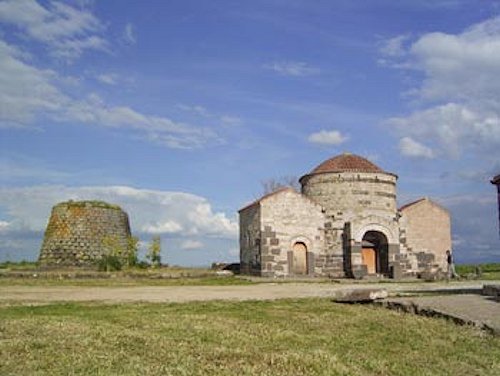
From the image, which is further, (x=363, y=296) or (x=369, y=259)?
Answer: (x=369, y=259)

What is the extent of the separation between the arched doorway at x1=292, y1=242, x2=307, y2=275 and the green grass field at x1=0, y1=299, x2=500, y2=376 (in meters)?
21.0

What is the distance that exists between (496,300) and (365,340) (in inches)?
240

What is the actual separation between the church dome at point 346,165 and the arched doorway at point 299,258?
484cm

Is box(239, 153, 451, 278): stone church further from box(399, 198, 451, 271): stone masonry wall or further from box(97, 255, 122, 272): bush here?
box(97, 255, 122, 272): bush

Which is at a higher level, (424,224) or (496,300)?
(424,224)

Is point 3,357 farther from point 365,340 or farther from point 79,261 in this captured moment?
point 79,261

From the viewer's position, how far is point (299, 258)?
3422 cm

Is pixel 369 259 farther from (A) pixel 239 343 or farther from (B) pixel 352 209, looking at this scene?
(A) pixel 239 343

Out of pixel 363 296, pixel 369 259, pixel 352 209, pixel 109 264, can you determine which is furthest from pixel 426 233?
pixel 363 296

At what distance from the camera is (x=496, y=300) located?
13.8 meters

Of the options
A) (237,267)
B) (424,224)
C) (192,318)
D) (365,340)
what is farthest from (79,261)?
(365,340)

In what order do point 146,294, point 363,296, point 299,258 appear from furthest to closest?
point 299,258 < point 146,294 < point 363,296

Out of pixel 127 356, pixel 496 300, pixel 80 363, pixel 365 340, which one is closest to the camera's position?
pixel 80 363

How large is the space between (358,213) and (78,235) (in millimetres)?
17771
